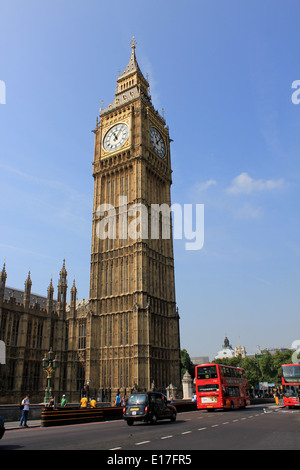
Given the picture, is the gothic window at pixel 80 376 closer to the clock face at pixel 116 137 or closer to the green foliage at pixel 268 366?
the clock face at pixel 116 137

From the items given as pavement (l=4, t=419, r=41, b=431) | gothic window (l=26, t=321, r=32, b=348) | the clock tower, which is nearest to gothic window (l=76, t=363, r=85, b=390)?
the clock tower

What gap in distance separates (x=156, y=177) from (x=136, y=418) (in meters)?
45.9

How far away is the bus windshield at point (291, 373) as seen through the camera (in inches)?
1266

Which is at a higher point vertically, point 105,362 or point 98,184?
point 98,184

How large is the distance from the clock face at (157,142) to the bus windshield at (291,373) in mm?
40505

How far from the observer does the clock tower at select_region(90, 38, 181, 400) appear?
48.3m

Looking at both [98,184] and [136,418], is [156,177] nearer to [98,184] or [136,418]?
[98,184]

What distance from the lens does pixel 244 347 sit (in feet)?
614

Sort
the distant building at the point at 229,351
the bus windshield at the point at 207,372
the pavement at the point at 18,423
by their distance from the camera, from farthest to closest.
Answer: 1. the distant building at the point at 229,351
2. the bus windshield at the point at 207,372
3. the pavement at the point at 18,423

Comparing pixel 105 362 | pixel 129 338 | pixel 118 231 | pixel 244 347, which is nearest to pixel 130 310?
pixel 129 338

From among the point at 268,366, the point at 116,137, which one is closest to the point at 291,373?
the point at 116,137

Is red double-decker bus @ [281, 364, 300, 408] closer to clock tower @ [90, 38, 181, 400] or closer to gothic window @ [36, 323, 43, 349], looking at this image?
clock tower @ [90, 38, 181, 400]

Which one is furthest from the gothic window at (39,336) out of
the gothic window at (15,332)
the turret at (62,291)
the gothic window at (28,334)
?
the gothic window at (15,332)

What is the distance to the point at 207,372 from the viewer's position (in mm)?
28922
